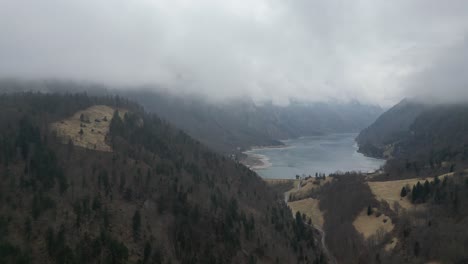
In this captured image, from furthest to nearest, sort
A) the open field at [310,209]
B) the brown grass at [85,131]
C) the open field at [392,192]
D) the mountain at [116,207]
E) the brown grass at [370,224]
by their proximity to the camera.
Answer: the open field at [310,209] → the brown grass at [85,131] → the open field at [392,192] → the brown grass at [370,224] → the mountain at [116,207]

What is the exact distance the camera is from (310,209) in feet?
587

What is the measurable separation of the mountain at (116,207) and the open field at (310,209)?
1046 centimetres

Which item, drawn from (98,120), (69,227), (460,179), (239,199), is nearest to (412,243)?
(460,179)

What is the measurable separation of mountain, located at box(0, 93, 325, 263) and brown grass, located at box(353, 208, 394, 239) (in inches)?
615

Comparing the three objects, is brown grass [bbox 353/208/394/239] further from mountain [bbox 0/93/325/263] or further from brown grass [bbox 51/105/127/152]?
brown grass [bbox 51/105/127/152]

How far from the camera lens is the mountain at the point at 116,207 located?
3561 inches

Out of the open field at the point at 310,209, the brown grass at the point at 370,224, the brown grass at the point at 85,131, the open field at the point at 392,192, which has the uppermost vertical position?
the brown grass at the point at 85,131

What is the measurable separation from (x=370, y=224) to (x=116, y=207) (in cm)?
8502

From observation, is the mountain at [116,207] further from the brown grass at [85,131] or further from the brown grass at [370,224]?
the brown grass at [370,224]

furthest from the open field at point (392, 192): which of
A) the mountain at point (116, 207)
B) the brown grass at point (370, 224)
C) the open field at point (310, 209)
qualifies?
the mountain at point (116, 207)

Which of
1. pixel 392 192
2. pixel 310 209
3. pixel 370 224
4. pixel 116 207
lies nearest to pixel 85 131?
pixel 116 207

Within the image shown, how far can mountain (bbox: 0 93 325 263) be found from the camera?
297 feet

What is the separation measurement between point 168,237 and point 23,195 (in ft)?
124

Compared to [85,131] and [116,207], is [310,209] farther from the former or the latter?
[85,131]
